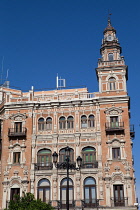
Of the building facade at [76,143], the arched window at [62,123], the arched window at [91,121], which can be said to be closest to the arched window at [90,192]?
the building facade at [76,143]

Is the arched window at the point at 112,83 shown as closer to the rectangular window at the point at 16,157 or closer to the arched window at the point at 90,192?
the arched window at the point at 90,192

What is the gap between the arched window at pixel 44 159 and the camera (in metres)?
37.6

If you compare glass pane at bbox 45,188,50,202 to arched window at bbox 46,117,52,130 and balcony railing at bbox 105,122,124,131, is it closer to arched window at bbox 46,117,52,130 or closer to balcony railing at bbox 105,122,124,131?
arched window at bbox 46,117,52,130

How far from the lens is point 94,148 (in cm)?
3778

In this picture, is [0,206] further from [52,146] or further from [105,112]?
[105,112]

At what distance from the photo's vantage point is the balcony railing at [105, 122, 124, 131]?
123 ft

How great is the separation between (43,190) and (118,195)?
8237 millimetres

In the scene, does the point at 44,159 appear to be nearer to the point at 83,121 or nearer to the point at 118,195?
the point at 83,121

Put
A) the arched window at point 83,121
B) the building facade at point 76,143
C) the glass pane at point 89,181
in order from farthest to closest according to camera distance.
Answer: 1. the arched window at point 83,121
2. the glass pane at point 89,181
3. the building facade at point 76,143

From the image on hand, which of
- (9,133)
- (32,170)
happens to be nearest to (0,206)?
(32,170)

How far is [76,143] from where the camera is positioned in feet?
124

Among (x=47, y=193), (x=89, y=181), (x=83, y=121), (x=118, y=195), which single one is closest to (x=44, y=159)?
(x=47, y=193)

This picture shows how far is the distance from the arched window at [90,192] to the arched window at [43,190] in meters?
4.19

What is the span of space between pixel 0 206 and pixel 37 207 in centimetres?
949
